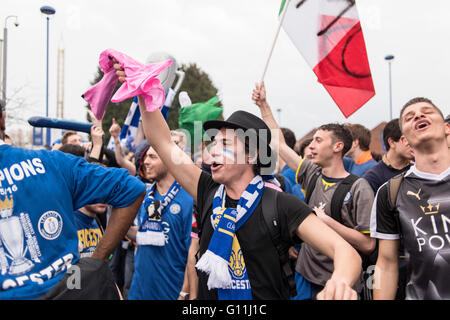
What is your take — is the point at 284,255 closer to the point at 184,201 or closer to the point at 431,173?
the point at 431,173

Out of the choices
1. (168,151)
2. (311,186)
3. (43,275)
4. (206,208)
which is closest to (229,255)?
(206,208)

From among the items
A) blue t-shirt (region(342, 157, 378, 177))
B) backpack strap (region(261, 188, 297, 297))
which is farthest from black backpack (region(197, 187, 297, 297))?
blue t-shirt (region(342, 157, 378, 177))

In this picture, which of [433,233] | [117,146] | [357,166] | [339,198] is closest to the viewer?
[433,233]

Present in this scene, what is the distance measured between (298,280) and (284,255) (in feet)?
5.31

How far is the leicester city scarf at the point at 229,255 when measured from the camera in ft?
7.63

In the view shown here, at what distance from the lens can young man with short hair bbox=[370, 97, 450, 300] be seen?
2.38 m

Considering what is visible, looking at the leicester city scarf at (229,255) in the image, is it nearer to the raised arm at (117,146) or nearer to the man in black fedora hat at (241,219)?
the man in black fedora hat at (241,219)

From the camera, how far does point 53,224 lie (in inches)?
82.3

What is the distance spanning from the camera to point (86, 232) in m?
3.72

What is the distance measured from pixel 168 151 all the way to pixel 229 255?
857mm

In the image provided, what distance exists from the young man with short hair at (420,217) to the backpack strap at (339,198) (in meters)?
0.75

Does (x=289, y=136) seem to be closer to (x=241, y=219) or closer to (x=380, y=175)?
(x=380, y=175)

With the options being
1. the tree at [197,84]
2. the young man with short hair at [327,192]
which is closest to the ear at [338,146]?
the young man with short hair at [327,192]
